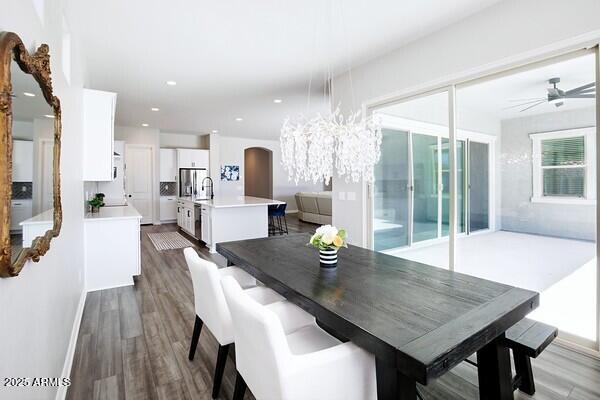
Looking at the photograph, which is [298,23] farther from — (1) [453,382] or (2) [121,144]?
(2) [121,144]

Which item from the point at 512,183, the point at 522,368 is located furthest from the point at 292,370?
the point at 512,183

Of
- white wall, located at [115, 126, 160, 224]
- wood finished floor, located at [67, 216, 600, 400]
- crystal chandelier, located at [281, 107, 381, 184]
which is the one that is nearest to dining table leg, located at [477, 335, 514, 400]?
wood finished floor, located at [67, 216, 600, 400]

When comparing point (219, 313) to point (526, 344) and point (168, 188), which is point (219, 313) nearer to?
point (526, 344)

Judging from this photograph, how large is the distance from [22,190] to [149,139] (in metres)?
8.37

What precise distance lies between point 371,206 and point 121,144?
260 inches

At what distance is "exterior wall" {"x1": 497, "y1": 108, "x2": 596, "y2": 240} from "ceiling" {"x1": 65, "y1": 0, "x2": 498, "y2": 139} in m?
1.21

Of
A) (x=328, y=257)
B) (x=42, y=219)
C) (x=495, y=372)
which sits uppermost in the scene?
(x=42, y=219)

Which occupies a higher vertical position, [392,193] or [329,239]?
[392,193]

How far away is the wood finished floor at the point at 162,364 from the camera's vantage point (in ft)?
6.28

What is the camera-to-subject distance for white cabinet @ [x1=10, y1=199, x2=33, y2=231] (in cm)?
101

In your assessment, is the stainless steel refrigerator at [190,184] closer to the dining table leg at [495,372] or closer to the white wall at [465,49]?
the white wall at [465,49]

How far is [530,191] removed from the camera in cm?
291

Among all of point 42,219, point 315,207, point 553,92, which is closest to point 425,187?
point 553,92

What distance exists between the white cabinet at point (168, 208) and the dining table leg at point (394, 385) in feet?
29.5
